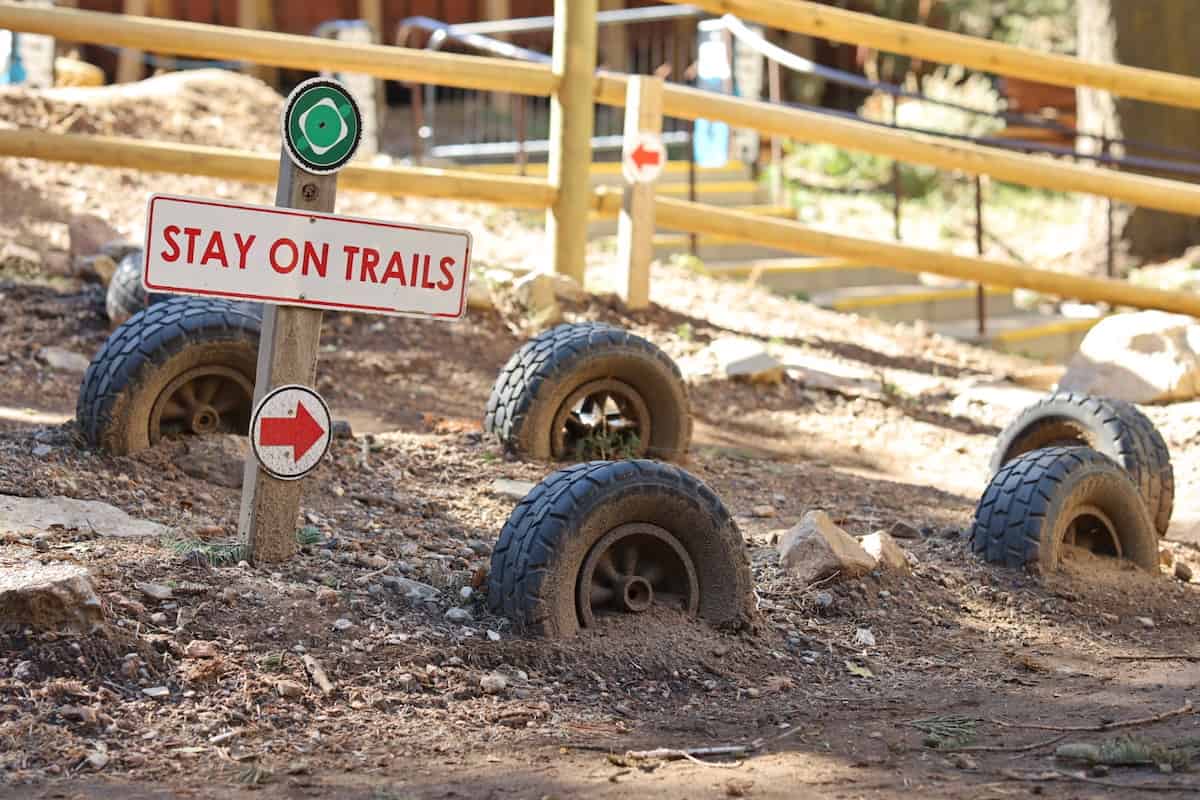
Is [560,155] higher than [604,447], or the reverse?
[560,155]

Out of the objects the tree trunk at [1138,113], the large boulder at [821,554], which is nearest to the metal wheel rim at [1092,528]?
the large boulder at [821,554]

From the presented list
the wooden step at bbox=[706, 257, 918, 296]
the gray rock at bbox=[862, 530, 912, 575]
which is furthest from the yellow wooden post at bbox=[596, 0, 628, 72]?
the gray rock at bbox=[862, 530, 912, 575]

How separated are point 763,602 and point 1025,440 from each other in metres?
1.93

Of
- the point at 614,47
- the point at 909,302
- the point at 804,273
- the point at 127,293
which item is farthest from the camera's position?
the point at 614,47

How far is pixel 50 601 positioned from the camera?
3.04 m

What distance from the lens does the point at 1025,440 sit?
5391mm

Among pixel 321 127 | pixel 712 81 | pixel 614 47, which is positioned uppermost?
pixel 614 47

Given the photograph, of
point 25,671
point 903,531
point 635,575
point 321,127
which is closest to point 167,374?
point 321,127

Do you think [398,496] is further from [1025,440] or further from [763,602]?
[1025,440]

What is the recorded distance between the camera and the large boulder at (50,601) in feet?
9.91

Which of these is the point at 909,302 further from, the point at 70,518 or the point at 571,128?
the point at 70,518

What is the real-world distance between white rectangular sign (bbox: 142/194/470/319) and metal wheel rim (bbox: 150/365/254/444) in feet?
3.61

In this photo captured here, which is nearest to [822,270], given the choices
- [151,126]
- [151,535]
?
[151,126]

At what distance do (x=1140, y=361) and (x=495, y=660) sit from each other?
4.66 metres
